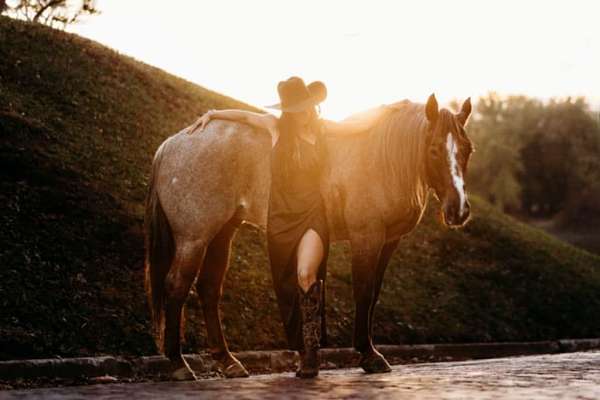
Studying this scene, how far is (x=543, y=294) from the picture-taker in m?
18.0

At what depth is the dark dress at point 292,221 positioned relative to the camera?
715cm

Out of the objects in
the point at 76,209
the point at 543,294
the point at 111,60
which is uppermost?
the point at 111,60

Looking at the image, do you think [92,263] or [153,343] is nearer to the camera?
[153,343]

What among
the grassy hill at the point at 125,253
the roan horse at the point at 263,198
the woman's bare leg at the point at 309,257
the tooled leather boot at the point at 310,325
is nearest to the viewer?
the tooled leather boot at the point at 310,325

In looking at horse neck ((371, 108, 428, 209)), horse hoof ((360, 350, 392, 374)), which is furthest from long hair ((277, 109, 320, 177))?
horse hoof ((360, 350, 392, 374))

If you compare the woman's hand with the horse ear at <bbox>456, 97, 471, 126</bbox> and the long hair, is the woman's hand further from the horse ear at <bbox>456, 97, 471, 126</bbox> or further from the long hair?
the horse ear at <bbox>456, 97, 471, 126</bbox>

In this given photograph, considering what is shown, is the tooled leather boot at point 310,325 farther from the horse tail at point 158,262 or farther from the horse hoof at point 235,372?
the horse tail at point 158,262

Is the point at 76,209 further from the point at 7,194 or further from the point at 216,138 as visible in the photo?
the point at 216,138

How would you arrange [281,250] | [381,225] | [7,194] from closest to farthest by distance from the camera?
[281,250] < [381,225] < [7,194]

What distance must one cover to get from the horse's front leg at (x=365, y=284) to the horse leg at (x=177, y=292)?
4.62 feet

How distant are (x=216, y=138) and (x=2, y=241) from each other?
15.0ft

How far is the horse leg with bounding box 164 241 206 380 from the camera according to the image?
763 centimetres

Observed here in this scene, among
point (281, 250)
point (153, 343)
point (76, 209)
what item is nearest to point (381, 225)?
point (281, 250)

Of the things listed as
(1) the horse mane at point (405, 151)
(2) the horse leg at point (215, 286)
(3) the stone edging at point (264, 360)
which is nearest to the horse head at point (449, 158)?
(1) the horse mane at point (405, 151)
